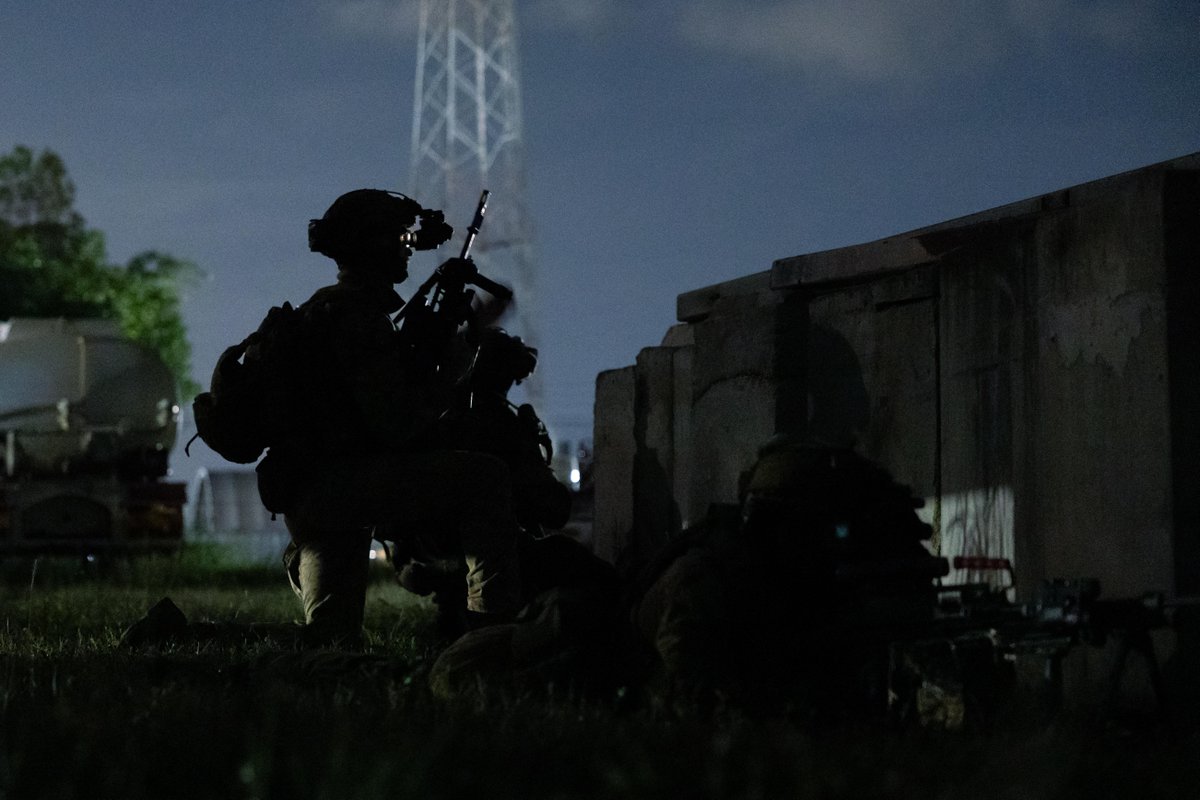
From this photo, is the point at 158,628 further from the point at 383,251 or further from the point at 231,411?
the point at 383,251

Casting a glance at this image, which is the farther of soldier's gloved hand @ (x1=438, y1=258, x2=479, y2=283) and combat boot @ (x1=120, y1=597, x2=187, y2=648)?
combat boot @ (x1=120, y1=597, x2=187, y2=648)

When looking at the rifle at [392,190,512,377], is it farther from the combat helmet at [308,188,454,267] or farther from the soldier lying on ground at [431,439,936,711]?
the soldier lying on ground at [431,439,936,711]

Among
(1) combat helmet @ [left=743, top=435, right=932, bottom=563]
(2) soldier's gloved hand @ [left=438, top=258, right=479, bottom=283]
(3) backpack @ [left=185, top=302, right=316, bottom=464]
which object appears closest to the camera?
(1) combat helmet @ [left=743, top=435, right=932, bottom=563]

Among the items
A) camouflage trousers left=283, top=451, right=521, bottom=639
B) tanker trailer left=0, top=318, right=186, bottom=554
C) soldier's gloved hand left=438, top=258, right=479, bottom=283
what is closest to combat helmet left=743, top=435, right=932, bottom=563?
camouflage trousers left=283, top=451, right=521, bottom=639

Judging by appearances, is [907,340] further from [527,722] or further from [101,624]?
[101,624]

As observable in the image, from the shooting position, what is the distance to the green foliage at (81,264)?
37.9 metres

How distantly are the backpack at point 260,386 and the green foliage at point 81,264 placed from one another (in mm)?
31746

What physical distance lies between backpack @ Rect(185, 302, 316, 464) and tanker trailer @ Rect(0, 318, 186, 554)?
36.4 ft

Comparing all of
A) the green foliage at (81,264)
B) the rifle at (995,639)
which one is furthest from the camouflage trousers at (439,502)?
the green foliage at (81,264)

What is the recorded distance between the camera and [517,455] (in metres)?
7.31

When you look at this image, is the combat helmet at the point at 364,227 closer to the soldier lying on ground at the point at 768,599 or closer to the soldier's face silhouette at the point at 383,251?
the soldier's face silhouette at the point at 383,251

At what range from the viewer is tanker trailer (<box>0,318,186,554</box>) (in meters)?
16.9

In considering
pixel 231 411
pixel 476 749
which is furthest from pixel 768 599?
pixel 231 411

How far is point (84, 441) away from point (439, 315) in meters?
12.0
